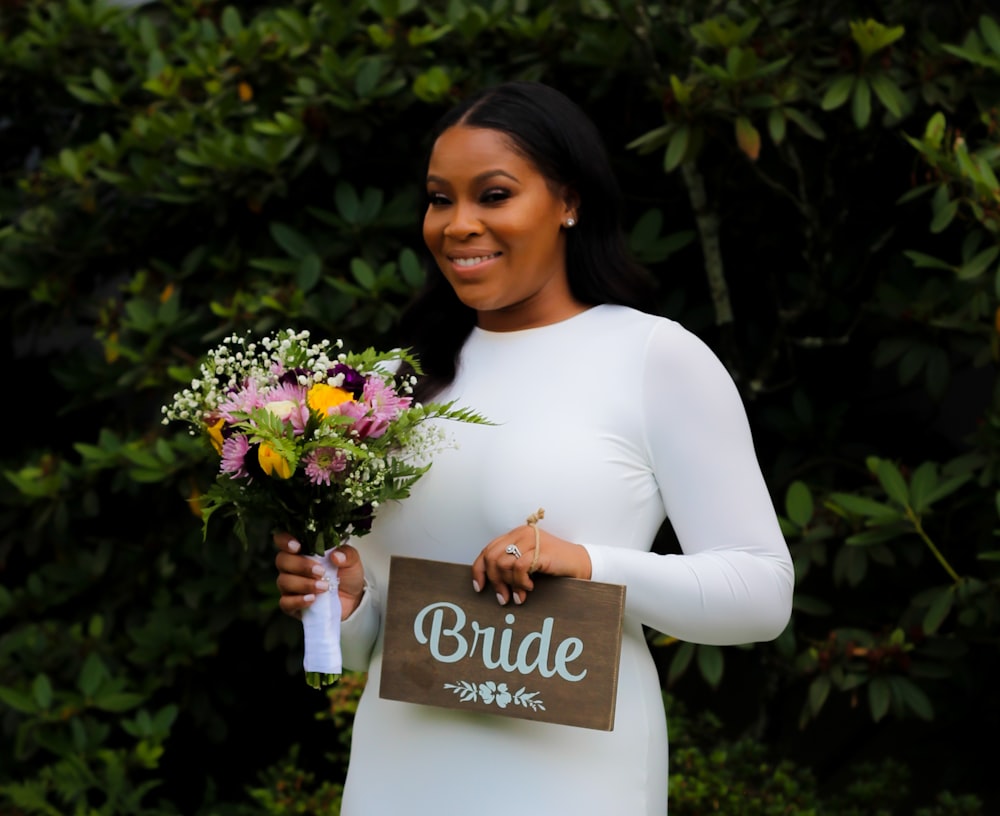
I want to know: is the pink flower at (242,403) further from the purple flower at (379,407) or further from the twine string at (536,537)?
the twine string at (536,537)

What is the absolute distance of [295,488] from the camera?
190 centimetres

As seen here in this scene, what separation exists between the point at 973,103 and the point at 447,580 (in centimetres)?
215

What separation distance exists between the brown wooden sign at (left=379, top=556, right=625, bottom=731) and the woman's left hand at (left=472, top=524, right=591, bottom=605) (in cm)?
2

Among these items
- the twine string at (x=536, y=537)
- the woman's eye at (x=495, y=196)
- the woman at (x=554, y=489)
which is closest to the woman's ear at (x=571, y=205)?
the woman at (x=554, y=489)

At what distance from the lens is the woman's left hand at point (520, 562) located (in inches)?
73.0

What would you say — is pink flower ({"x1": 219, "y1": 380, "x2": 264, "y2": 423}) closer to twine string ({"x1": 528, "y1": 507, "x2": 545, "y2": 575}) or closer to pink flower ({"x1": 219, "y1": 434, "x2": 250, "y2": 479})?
pink flower ({"x1": 219, "y1": 434, "x2": 250, "y2": 479})

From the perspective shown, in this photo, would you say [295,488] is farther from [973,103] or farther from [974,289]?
[973,103]

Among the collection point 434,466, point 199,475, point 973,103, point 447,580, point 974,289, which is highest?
point 973,103

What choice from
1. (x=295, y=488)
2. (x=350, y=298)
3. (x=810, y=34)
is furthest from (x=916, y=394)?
(x=295, y=488)

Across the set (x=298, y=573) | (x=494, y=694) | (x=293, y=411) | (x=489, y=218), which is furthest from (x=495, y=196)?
(x=494, y=694)

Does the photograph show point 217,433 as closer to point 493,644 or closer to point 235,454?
point 235,454

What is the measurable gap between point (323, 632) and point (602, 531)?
415 millimetres

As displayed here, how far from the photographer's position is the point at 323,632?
77.7 inches

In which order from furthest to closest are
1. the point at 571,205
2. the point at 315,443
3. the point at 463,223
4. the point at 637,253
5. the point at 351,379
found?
the point at 637,253 → the point at 571,205 → the point at 463,223 → the point at 351,379 → the point at 315,443
